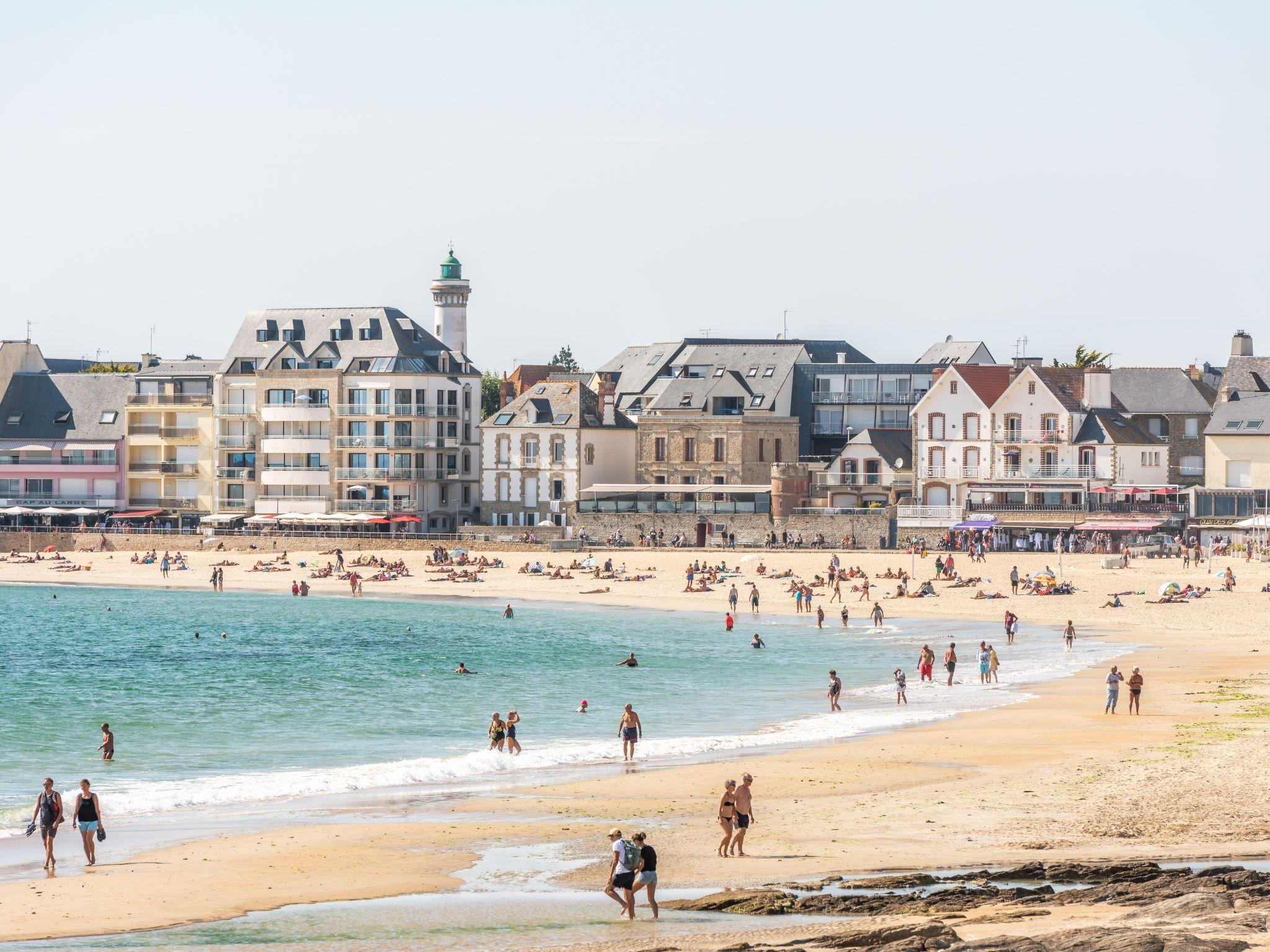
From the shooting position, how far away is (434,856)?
2411 cm

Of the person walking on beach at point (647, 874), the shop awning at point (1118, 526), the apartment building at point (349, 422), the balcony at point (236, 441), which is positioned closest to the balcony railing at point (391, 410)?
the apartment building at point (349, 422)

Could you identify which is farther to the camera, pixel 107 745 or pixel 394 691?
pixel 394 691

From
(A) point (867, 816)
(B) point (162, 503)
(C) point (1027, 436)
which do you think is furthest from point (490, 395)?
(A) point (867, 816)

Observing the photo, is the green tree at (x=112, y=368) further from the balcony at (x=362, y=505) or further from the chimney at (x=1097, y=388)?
the chimney at (x=1097, y=388)

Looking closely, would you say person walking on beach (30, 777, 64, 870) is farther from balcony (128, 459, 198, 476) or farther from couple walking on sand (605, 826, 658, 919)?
balcony (128, 459, 198, 476)

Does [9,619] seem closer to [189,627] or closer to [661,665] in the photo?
[189,627]

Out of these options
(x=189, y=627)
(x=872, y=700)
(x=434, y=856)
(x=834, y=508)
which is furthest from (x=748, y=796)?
(x=834, y=508)

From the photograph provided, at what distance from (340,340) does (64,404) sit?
19.2m

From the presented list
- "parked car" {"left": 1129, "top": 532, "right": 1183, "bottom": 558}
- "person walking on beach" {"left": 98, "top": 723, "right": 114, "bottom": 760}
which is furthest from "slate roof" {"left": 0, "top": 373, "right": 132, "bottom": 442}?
"person walking on beach" {"left": 98, "top": 723, "right": 114, "bottom": 760}

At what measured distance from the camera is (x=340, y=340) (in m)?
98.1

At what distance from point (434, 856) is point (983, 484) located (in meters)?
66.1

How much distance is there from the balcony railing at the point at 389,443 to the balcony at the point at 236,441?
5595mm

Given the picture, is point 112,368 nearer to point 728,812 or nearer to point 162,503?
point 162,503

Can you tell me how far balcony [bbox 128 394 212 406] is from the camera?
3957 inches
